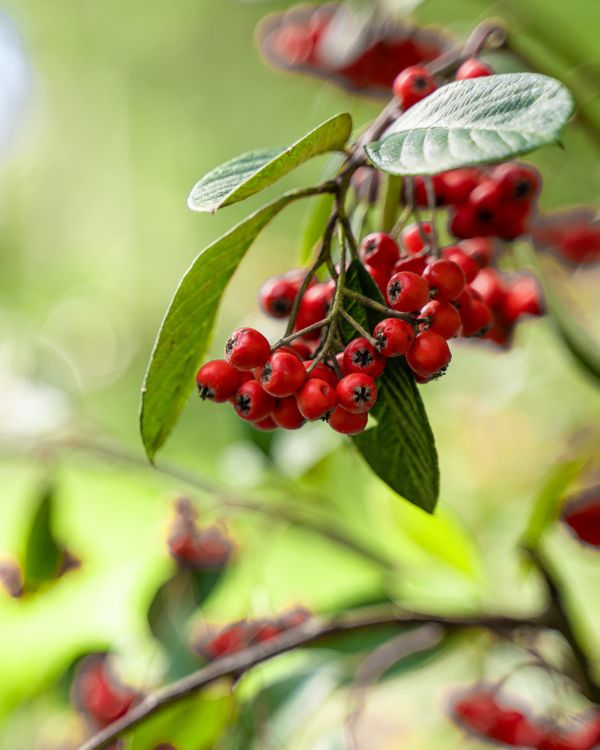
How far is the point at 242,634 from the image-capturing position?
100cm

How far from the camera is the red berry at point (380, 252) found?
0.58 m

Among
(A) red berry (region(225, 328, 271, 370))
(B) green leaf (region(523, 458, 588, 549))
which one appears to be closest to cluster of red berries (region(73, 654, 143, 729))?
(B) green leaf (region(523, 458, 588, 549))

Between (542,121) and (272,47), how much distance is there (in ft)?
3.74

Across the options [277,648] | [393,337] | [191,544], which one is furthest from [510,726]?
[393,337]

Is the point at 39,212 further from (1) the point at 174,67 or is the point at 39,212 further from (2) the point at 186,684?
(2) the point at 186,684

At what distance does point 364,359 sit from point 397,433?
7 cm

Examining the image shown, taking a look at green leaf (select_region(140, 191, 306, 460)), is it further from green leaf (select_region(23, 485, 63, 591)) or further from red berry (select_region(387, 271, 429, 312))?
green leaf (select_region(23, 485, 63, 591))

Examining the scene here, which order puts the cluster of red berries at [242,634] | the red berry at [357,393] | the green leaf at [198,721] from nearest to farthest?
the red berry at [357,393], the green leaf at [198,721], the cluster of red berries at [242,634]

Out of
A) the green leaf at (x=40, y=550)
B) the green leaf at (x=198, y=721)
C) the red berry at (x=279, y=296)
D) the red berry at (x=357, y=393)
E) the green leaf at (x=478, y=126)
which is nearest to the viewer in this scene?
the green leaf at (x=478, y=126)

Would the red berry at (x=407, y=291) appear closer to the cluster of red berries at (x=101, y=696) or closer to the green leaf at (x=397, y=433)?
the green leaf at (x=397, y=433)

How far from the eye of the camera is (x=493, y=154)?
0.40 meters

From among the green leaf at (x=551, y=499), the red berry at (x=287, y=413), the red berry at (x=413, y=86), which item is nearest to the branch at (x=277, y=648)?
the green leaf at (x=551, y=499)

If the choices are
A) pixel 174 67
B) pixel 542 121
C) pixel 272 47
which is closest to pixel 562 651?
pixel 542 121

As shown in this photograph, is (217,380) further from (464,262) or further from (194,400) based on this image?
(194,400)
